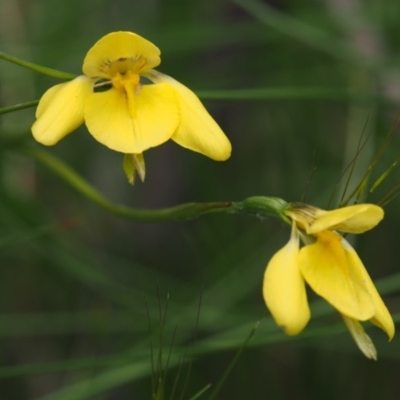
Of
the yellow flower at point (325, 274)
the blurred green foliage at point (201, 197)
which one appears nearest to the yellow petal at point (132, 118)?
the yellow flower at point (325, 274)

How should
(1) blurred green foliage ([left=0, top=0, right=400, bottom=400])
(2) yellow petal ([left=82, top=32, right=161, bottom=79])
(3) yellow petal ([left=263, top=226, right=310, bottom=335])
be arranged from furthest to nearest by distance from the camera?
1. (1) blurred green foliage ([left=0, top=0, right=400, bottom=400])
2. (2) yellow petal ([left=82, top=32, right=161, bottom=79])
3. (3) yellow petal ([left=263, top=226, right=310, bottom=335])

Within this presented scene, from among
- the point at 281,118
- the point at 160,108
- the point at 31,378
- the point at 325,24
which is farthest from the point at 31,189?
the point at 160,108

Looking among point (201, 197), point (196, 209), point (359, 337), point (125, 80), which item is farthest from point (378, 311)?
point (201, 197)

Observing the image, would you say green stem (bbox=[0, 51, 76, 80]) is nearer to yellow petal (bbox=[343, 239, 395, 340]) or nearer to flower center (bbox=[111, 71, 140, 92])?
flower center (bbox=[111, 71, 140, 92])

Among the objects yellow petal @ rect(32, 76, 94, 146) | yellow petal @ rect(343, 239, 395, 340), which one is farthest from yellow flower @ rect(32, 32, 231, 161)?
yellow petal @ rect(343, 239, 395, 340)

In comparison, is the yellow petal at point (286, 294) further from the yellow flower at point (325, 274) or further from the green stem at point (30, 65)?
the green stem at point (30, 65)

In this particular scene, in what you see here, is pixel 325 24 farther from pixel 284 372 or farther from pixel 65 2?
pixel 284 372
